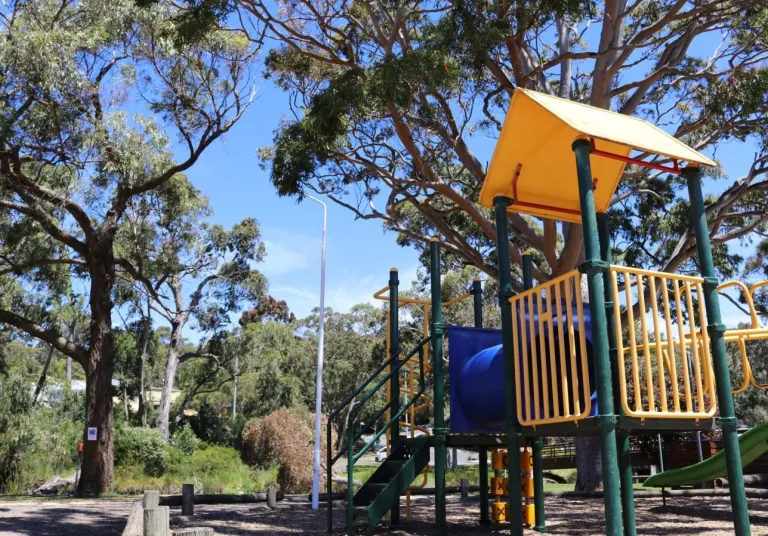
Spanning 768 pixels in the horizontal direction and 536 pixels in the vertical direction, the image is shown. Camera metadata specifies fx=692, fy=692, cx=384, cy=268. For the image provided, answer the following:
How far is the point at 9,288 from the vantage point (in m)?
27.4

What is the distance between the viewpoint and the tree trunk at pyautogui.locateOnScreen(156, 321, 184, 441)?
30.3m

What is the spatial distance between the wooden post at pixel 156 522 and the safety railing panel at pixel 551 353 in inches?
114

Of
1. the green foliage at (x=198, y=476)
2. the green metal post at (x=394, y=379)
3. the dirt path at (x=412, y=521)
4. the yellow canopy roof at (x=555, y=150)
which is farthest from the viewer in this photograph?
the green foliage at (x=198, y=476)

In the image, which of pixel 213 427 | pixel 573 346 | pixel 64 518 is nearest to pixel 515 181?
pixel 573 346

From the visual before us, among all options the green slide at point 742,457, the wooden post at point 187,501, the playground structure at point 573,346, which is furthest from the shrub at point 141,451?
the green slide at point 742,457

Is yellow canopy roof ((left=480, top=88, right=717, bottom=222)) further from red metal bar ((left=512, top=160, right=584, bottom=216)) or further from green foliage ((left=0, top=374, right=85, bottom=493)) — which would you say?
green foliage ((left=0, top=374, right=85, bottom=493))

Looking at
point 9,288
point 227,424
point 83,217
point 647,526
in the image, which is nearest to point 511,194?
point 647,526

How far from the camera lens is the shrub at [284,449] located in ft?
72.8

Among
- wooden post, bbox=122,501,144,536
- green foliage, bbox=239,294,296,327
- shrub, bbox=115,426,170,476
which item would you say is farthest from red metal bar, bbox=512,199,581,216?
green foliage, bbox=239,294,296,327

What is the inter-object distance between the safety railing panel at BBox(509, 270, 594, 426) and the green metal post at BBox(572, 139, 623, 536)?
0.21 meters

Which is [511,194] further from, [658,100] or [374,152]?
[658,100]

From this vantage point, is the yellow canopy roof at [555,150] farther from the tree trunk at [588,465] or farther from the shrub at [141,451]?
the shrub at [141,451]

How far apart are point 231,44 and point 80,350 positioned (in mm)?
9246

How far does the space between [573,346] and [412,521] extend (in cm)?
514
